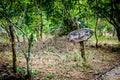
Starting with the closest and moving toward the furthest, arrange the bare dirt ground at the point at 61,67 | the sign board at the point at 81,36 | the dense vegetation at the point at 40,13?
1. the dense vegetation at the point at 40,13
2. the sign board at the point at 81,36
3. the bare dirt ground at the point at 61,67

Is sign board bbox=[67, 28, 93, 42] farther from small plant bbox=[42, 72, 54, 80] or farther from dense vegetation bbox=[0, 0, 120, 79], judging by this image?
small plant bbox=[42, 72, 54, 80]

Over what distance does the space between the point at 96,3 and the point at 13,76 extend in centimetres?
862

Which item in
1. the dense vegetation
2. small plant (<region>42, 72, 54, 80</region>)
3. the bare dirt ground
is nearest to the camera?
the dense vegetation

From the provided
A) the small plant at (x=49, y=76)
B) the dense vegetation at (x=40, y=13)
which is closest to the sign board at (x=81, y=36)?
the dense vegetation at (x=40, y=13)

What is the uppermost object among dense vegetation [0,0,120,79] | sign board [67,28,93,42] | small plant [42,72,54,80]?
dense vegetation [0,0,120,79]

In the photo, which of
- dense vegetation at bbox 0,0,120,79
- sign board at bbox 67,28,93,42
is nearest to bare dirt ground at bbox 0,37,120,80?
dense vegetation at bbox 0,0,120,79

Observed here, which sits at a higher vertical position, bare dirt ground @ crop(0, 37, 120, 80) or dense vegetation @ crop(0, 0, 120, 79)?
dense vegetation @ crop(0, 0, 120, 79)

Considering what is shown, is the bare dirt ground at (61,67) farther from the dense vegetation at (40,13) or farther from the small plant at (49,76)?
the dense vegetation at (40,13)

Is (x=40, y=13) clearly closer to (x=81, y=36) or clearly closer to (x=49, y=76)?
(x=81, y=36)

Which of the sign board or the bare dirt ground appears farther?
the bare dirt ground

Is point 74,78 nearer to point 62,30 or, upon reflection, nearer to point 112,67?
point 112,67

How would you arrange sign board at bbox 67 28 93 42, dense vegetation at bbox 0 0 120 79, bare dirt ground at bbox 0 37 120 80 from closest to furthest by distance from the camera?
dense vegetation at bbox 0 0 120 79, sign board at bbox 67 28 93 42, bare dirt ground at bbox 0 37 120 80

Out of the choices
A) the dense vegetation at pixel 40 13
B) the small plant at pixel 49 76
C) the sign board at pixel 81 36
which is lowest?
the small plant at pixel 49 76

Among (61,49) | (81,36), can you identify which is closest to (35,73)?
(81,36)
